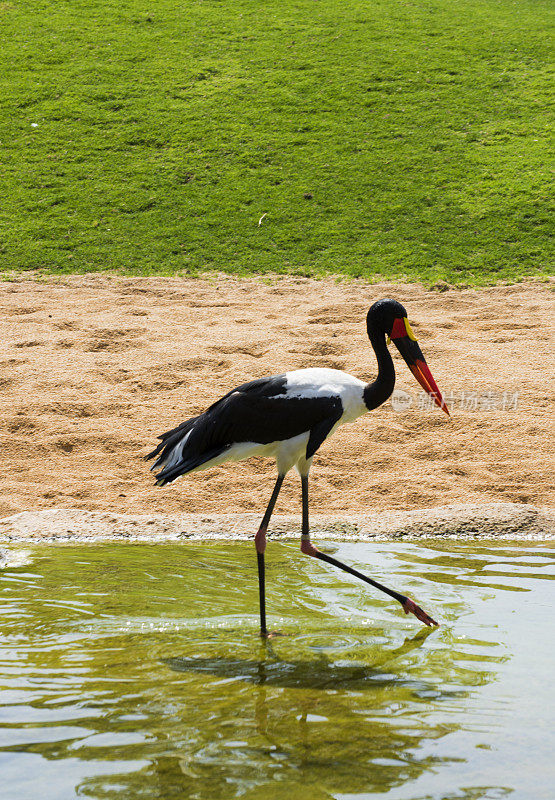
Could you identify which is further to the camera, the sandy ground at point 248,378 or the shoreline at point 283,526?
the sandy ground at point 248,378

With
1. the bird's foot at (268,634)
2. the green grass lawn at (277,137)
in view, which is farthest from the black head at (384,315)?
the green grass lawn at (277,137)

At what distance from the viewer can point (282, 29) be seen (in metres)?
16.5

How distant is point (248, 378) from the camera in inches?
271

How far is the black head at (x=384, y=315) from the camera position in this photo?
4137 millimetres

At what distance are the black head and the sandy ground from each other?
1.25 meters

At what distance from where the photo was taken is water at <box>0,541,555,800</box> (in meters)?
2.50

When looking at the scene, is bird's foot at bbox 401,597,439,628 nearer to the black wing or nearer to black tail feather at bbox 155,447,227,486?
the black wing

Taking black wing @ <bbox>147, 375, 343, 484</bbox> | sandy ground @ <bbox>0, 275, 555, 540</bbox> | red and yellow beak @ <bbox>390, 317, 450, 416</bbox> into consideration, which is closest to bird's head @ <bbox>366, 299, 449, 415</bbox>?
red and yellow beak @ <bbox>390, 317, 450, 416</bbox>

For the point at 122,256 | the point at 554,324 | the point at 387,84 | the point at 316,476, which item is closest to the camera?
the point at 316,476

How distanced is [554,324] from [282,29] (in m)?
10.6

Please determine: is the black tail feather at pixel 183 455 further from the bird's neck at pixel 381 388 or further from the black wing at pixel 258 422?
the bird's neck at pixel 381 388

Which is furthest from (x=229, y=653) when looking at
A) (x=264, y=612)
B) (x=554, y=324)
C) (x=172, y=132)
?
(x=172, y=132)

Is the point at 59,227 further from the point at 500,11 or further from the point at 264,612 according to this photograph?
the point at 500,11

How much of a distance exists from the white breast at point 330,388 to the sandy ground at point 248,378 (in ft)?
3.76
